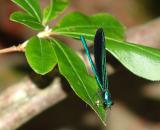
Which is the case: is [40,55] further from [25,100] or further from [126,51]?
[25,100]

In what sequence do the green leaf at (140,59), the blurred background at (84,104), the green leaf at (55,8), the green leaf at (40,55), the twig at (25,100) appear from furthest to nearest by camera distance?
1. the blurred background at (84,104)
2. the twig at (25,100)
3. the green leaf at (55,8)
4. the green leaf at (140,59)
5. the green leaf at (40,55)

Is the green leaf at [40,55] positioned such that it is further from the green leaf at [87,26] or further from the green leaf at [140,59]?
the green leaf at [140,59]

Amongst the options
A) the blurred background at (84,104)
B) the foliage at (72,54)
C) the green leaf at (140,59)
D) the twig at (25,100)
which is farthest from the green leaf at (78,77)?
the blurred background at (84,104)

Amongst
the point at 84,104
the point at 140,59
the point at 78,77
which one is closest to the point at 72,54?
the point at 78,77

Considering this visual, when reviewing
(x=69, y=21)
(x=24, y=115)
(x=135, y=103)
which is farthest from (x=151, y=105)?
(x=69, y=21)

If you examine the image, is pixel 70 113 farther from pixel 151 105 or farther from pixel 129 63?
pixel 129 63

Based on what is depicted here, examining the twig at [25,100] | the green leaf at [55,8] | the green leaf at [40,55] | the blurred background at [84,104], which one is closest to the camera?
the green leaf at [40,55]

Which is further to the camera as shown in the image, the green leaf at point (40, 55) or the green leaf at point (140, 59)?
the green leaf at point (140, 59)
